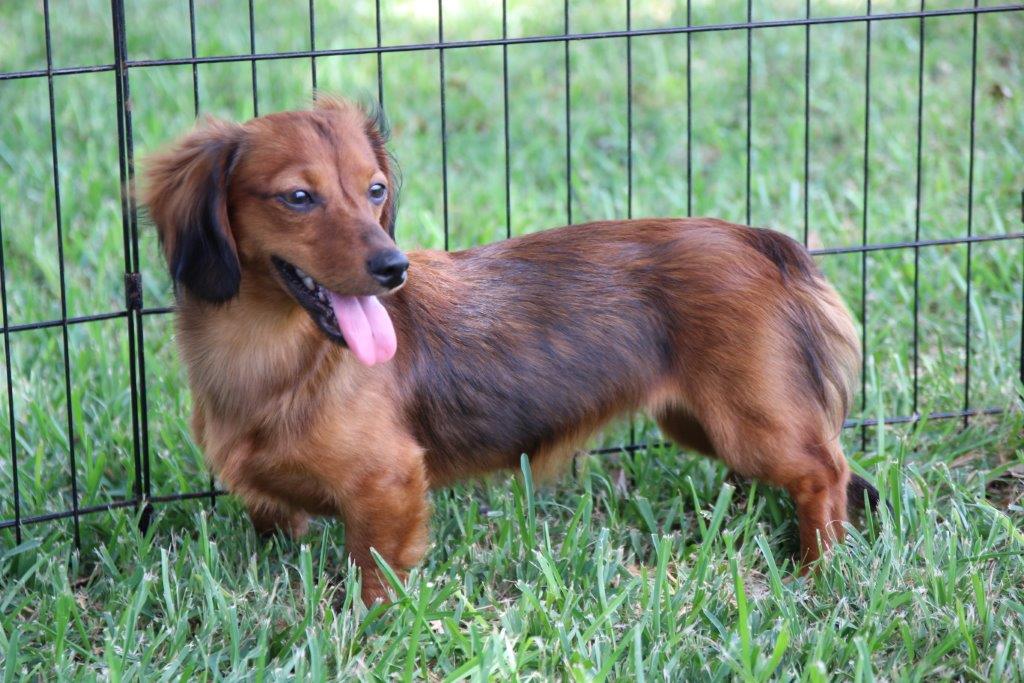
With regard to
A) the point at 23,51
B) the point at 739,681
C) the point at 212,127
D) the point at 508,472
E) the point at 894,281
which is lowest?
the point at 739,681

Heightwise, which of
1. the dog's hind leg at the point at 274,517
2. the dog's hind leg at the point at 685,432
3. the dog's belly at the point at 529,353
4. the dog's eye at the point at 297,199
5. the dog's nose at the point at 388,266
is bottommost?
the dog's hind leg at the point at 274,517

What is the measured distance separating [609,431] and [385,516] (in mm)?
814

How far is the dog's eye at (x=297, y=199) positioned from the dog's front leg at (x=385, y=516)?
0.62 metres

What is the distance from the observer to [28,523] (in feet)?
10.8

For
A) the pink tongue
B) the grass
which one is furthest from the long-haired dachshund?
the grass

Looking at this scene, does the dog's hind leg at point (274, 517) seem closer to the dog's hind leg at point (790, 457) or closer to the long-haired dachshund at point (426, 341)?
the long-haired dachshund at point (426, 341)

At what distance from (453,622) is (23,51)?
5066mm

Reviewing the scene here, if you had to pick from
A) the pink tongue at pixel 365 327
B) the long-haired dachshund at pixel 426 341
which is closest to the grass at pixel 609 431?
the long-haired dachshund at pixel 426 341

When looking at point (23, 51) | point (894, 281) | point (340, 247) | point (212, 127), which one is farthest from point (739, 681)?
point (23, 51)

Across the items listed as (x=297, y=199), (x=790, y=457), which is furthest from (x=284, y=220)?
(x=790, y=457)

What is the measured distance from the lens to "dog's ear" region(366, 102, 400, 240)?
300 cm

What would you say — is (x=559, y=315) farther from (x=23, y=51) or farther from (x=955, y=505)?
(x=23, y=51)

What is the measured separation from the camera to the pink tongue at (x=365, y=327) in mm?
2742

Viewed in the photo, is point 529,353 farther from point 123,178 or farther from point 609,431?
point 123,178
